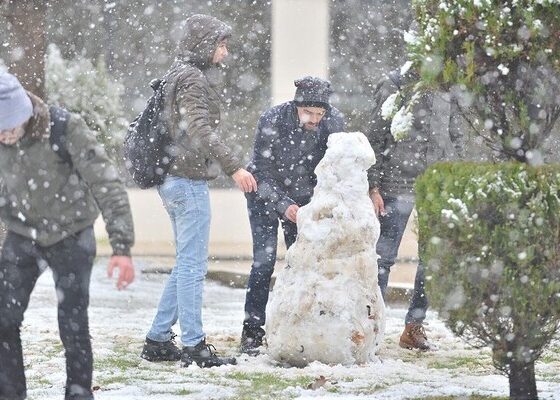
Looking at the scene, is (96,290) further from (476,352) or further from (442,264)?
(442,264)

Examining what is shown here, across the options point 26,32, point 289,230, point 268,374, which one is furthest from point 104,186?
point 26,32

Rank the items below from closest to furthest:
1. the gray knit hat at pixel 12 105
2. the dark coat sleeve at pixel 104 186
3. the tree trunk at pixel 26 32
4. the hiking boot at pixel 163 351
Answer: the gray knit hat at pixel 12 105 → the dark coat sleeve at pixel 104 186 → the hiking boot at pixel 163 351 → the tree trunk at pixel 26 32

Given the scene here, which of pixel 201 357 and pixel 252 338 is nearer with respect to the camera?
pixel 201 357

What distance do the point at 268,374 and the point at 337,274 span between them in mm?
701

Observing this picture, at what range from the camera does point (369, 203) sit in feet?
22.5

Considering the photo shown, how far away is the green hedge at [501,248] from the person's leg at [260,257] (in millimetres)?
2466

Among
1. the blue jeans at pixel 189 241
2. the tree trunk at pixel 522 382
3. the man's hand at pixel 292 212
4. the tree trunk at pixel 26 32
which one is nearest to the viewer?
the tree trunk at pixel 522 382

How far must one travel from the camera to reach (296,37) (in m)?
19.0

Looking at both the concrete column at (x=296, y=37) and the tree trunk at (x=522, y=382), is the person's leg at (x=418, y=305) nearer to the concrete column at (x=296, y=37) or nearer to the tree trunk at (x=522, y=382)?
the tree trunk at (x=522, y=382)

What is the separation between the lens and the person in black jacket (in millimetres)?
7523

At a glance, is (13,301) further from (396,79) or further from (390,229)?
(396,79)

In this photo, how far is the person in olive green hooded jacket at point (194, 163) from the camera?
22.2ft

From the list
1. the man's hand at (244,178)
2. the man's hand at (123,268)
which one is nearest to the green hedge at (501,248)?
the man's hand at (123,268)

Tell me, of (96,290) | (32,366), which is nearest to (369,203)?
(32,366)
